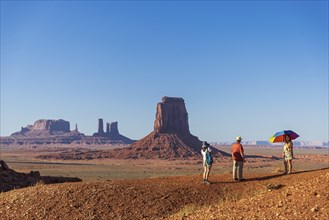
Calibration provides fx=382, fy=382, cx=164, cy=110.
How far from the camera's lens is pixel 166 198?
567 inches

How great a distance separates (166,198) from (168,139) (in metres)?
101

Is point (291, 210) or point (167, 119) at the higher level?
point (167, 119)

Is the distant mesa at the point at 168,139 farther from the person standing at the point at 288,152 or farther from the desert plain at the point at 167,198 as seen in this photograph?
the desert plain at the point at 167,198

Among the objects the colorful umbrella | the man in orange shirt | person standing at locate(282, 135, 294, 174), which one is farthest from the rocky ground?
the colorful umbrella

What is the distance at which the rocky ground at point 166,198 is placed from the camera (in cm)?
1079

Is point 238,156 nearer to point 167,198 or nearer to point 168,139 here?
point 167,198

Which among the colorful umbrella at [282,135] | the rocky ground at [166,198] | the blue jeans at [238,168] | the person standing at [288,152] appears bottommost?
the rocky ground at [166,198]

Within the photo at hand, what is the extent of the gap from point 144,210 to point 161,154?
92.2 meters

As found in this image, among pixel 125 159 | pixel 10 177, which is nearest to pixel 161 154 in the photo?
pixel 125 159

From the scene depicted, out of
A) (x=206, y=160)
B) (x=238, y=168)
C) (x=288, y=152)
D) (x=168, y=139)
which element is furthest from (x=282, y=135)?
(x=168, y=139)

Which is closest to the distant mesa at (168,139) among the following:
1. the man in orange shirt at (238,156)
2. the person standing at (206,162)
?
the man in orange shirt at (238,156)

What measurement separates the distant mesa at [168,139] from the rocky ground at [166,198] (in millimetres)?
87550

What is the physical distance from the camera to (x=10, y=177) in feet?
78.5

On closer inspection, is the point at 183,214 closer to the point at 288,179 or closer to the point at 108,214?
the point at 108,214
